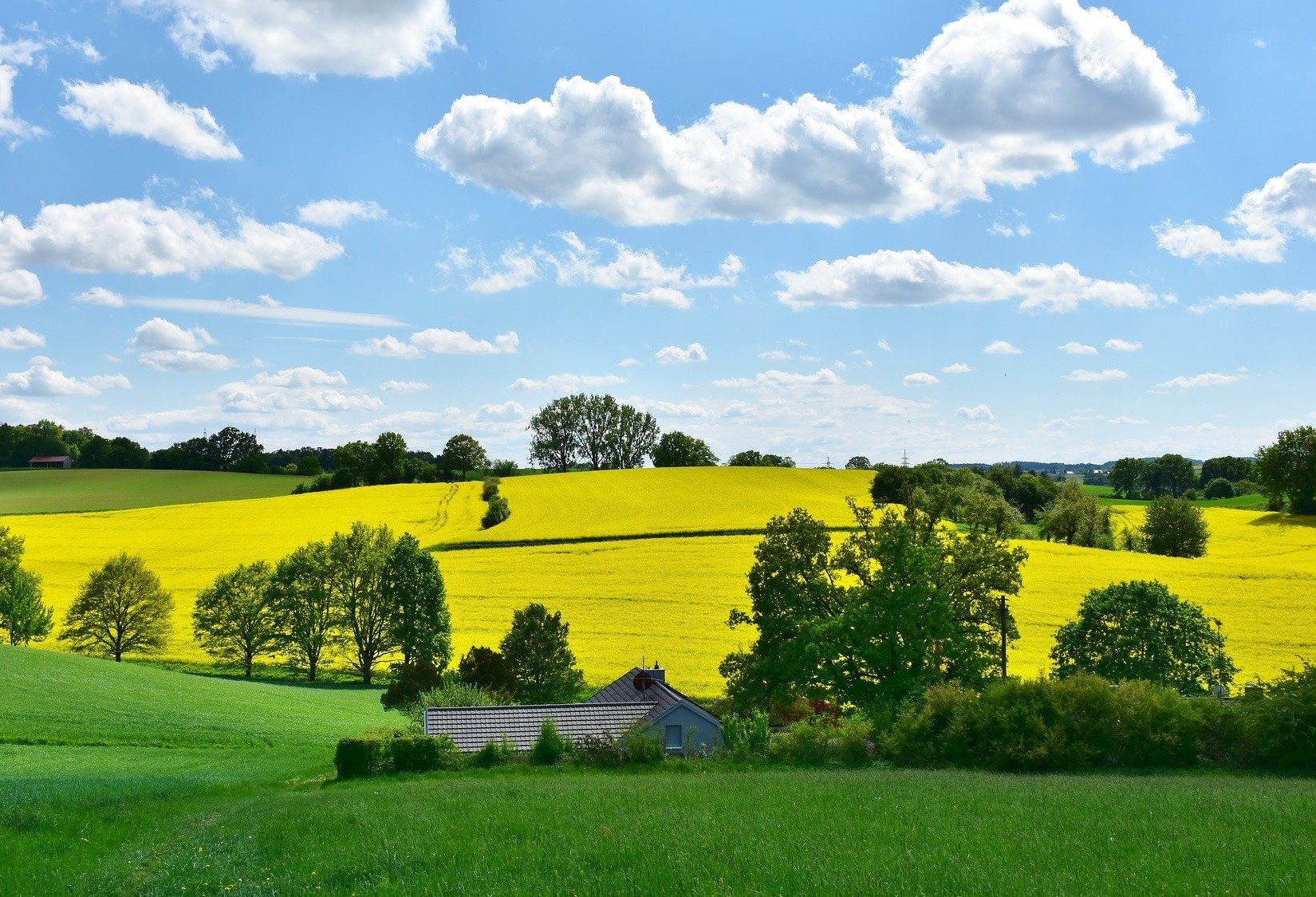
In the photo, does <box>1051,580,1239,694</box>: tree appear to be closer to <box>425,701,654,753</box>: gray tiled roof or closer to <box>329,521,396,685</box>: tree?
<box>425,701,654,753</box>: gray tiled roof

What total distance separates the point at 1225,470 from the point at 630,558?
389ft

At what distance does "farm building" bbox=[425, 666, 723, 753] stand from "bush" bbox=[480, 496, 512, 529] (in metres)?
54.8

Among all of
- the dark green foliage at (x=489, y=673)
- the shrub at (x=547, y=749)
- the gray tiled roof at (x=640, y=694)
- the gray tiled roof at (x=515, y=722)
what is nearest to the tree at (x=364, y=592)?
the dark green foliage at (x=489, y=673)

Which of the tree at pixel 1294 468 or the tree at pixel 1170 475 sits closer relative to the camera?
the tree at pixel 1294 468

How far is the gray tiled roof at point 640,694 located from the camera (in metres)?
33.5

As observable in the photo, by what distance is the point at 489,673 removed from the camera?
39219 mm

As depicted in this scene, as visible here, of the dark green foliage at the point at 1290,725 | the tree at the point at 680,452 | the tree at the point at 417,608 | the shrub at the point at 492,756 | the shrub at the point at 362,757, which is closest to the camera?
the dark green foliage at the point at 1290,725

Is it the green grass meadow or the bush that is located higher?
the bush

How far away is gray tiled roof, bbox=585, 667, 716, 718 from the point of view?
33531mm

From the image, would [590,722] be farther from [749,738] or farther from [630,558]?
[630,558]

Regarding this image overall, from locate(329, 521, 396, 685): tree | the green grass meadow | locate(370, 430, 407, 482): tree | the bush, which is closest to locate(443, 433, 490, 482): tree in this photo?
locate(370, 430, 407, 482): tree

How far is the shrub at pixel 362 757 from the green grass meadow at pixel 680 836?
4.34 m

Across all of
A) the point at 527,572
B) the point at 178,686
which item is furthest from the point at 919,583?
the point at 527,572

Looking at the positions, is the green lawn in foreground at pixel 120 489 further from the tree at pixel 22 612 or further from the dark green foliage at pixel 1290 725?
Answer: the dark green foliage at pixel 1290 725
